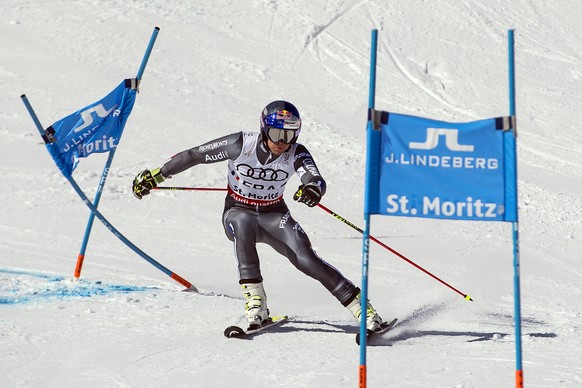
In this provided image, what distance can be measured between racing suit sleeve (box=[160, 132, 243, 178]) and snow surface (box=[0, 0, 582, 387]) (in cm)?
111

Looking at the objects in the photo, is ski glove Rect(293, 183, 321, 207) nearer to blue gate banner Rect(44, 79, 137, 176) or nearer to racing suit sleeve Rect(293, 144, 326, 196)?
racing suit sleeve Rect(293, 144, 326, 196)

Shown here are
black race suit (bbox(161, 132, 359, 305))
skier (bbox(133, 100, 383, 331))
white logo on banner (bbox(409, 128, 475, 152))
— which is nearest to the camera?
white logo on banner (bbox(409, 128, 475, 152))

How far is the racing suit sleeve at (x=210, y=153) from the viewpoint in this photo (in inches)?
274

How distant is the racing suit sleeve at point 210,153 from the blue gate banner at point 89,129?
914mm

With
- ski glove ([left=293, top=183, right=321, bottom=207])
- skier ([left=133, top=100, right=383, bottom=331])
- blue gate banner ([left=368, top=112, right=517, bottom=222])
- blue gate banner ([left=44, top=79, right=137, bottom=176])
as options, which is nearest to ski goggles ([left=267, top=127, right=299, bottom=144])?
skier ([left=133, top=100, right=383, bottom=331])

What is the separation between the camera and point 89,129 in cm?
784

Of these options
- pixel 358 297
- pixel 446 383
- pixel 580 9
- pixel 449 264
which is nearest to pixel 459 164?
pixel 446 383

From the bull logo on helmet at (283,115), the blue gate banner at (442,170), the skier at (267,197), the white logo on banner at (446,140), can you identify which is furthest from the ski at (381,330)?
the white logo on banner at (446,140)

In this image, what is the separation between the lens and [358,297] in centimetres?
671

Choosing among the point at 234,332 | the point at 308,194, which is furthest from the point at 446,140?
the point at 234,332

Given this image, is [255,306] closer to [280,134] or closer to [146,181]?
[280,134]

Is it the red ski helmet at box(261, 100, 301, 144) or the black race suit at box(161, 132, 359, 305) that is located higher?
the red ski helmet at box(261, 100, 301, 144)

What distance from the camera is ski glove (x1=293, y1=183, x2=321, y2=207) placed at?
660cm

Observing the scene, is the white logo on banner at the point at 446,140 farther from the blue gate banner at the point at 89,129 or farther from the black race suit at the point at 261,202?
the blue gate banner at the point at 89,129
